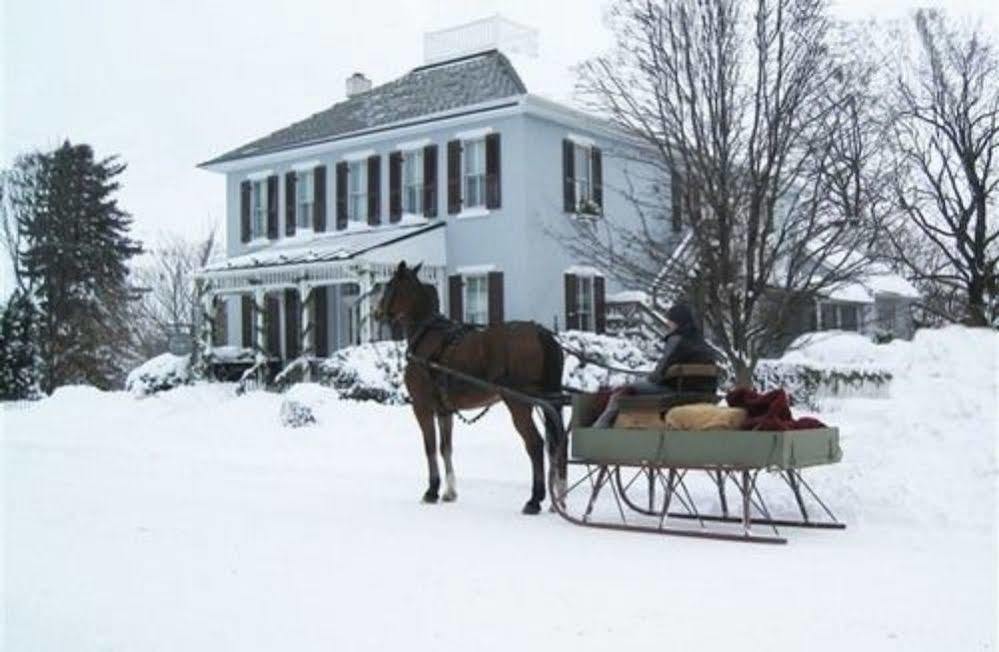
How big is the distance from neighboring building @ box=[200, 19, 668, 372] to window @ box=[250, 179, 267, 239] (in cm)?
73

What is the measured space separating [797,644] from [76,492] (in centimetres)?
913

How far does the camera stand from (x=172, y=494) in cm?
1222

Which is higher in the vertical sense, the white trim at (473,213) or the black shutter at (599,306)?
the white trim at (473,213)

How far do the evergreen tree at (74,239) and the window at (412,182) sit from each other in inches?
773

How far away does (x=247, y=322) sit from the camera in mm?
32406

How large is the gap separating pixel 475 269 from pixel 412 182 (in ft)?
10.8

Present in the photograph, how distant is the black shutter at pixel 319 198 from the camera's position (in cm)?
3039

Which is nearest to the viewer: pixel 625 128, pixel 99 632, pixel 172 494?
pixel 99 632

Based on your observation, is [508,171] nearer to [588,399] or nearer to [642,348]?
[642,348]

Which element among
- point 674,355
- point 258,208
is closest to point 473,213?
point 258,208

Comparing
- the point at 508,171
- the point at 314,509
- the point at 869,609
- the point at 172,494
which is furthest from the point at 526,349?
the point at 508,171

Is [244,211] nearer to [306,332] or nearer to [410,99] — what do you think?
[410,99]

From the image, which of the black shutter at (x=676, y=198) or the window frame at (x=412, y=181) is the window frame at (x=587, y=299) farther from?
the black shutter at (x=676, y=198)

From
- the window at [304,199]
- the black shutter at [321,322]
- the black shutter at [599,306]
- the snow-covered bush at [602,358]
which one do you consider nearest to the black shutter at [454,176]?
the black shutter at [599,306]
